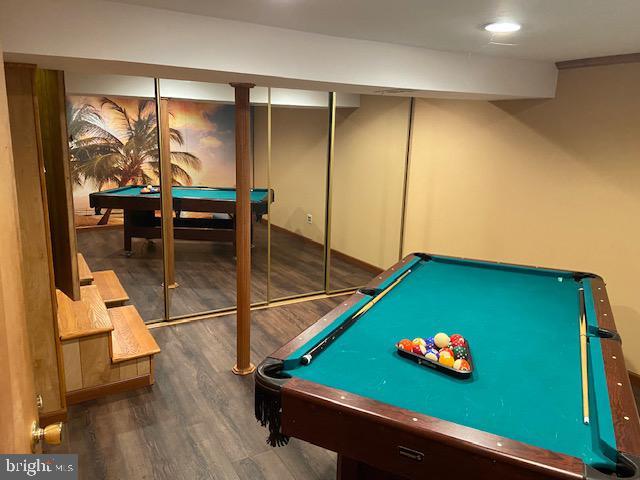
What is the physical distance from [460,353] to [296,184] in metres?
3.71

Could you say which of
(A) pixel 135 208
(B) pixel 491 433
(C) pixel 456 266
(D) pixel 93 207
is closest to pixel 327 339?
(B) pixel 491 433

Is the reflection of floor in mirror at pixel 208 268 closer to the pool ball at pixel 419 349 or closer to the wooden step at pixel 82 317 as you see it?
the wooden step at pixel 82 317

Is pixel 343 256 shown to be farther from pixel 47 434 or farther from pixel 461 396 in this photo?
pixel 47 434

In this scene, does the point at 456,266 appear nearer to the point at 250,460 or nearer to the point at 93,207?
the point at 250,460

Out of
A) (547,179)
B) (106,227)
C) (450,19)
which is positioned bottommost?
(106,227)

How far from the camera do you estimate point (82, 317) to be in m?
3.04

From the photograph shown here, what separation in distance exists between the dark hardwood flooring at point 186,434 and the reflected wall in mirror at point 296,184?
173 centimetres

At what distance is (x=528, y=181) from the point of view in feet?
13.0

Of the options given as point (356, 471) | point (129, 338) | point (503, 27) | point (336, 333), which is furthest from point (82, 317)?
point (503, 27)

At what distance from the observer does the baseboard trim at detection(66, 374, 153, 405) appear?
2.96 m

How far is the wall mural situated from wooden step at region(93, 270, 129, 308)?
3.50 ft

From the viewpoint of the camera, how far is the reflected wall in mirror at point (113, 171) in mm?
4242

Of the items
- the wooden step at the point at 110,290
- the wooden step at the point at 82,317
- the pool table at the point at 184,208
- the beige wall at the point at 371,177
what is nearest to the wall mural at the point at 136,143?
the pool table at the point at 184,208

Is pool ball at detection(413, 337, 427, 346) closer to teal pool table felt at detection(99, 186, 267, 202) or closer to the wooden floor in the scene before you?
the wooden floor
